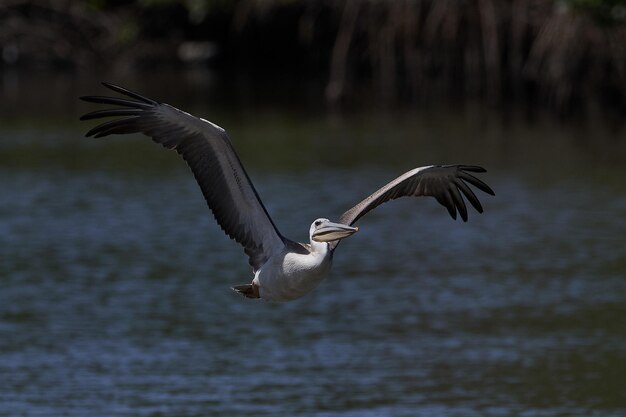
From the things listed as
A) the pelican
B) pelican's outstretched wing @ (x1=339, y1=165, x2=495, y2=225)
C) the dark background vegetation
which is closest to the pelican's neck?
the pelican

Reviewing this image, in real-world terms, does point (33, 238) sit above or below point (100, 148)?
below

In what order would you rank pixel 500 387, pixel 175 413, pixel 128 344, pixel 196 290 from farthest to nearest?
pixel 196 290, pixel 128 344, pixel 500 387, pixel 175 413

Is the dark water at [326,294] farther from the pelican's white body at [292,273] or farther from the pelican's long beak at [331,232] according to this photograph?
the pelican's long beak at [331,232]

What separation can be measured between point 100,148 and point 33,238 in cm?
928

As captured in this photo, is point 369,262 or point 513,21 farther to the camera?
point 513,21

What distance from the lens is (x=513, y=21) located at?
112 feet

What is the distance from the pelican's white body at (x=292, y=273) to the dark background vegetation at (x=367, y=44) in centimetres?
1898

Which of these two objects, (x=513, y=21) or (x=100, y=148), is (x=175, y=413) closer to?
(x=100, y=148)

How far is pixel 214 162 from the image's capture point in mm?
9219

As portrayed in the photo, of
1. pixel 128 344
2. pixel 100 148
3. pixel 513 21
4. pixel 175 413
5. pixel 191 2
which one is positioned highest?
pixel 191 2

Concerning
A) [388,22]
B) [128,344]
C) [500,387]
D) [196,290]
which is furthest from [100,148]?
[500,387]

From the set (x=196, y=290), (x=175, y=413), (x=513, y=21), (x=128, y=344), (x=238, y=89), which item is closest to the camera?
(x=175, y=413)

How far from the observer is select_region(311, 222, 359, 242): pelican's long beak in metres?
8.74

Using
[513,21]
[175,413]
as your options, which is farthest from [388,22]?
[175,413]
